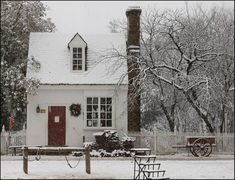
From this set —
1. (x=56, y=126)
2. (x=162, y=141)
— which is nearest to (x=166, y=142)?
(x=162, y=141)

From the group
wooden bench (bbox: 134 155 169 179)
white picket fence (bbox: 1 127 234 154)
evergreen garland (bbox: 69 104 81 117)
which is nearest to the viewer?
wooden bench (bbox: 134 155 169 179)

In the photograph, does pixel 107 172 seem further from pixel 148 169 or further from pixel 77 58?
pixel 77 58

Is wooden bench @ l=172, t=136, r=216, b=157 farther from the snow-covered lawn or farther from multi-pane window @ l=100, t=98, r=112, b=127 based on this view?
multi-pane window @ l=100, t=98, r=112, b=127

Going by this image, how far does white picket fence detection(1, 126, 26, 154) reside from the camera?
26.2 metres

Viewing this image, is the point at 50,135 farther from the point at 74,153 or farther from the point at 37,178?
the point at 37,178

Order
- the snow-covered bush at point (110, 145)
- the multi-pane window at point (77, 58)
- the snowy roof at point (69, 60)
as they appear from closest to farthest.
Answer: the snow-covered bush at point (110, 145)
the snowy roof at point (69, 60)
the multi-pane window at point (77, 58)

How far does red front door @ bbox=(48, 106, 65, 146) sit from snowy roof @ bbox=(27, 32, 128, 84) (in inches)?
64.5

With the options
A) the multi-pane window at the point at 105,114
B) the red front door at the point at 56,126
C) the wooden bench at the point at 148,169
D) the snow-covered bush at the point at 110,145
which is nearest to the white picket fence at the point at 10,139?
the red front door at the point at 56,126

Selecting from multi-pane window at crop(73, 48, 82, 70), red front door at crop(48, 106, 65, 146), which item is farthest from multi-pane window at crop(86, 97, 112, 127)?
multi-pane window at crop(73, 48, 82, 70)

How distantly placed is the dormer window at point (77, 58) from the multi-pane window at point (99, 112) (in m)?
2.26

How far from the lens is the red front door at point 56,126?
27203 millimetres

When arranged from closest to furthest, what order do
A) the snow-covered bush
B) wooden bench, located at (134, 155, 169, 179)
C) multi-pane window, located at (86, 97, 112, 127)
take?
wooden bench, located at (134, 155, 169, 179), the snow-covered bush, multi-pane window, located at (86, 97, 112, 127)

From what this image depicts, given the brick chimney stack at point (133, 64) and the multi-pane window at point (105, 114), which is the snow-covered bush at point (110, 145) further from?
the brick chimney stack at point (133, 64)

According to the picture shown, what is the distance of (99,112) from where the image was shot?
27422 millimetres
